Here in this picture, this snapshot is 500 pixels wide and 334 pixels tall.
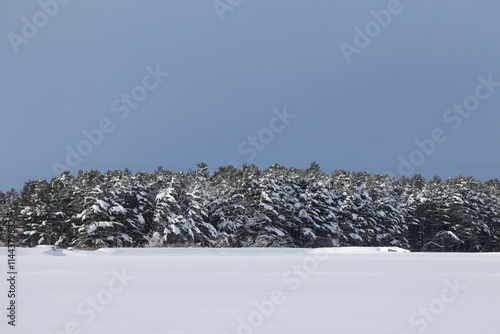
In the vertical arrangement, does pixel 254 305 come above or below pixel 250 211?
above

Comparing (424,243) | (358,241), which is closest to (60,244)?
(358,241)

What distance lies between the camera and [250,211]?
38.5 meters

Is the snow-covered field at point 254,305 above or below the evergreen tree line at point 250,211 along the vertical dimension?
above

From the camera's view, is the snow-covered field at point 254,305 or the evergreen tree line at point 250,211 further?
the evergreen tree line at point 250,211

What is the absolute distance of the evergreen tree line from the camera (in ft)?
114

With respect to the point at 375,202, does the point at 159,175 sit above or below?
above

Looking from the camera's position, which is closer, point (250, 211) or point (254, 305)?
point (254, 305)

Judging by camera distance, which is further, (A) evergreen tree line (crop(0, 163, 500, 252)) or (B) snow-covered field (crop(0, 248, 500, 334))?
(A) evergreen tree line (crop(0, 163, 500, 252))

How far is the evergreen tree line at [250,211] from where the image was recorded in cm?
3462

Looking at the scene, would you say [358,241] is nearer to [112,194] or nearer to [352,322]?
[112,194]

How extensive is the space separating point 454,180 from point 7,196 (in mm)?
44366

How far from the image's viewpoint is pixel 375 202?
44156mm

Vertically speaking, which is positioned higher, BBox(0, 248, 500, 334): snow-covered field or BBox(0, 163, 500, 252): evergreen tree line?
BBox(0, 248, 500, 334): snow-covered field

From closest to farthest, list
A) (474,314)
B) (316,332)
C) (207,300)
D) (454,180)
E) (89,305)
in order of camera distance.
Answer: (316,332) < (474,314) < (89,305) < (207,300) < (454,180)
